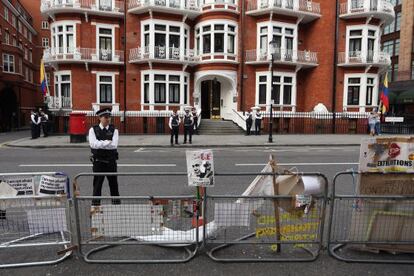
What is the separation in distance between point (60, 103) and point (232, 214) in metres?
23.4

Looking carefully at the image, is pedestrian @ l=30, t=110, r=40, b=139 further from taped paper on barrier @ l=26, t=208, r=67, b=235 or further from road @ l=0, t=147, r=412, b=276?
taped paper on barrier @ l=26, t=208, r=67, b=235

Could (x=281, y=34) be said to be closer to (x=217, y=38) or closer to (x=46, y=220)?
(x=217, y=38)

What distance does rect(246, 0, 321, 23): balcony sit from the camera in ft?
77.6

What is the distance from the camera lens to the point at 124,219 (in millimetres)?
3883

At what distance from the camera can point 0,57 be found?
33781 mm

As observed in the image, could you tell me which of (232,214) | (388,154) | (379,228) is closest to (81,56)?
(232,214)

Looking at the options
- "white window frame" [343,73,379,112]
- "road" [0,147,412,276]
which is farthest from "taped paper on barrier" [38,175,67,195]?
"white window frame" [343,73,379,112]

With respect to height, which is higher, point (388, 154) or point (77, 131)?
point (388, 154)

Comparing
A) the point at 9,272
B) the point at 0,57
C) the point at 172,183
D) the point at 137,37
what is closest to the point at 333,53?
the point at 137,37

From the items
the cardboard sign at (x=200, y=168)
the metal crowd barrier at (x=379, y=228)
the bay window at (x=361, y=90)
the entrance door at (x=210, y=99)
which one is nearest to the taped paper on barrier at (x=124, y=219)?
the cardboard sign at (x=200, y=168)

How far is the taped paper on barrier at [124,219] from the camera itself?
3.83 metres

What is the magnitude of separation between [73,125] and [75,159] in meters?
6.22

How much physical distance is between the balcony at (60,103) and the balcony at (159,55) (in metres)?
5.83

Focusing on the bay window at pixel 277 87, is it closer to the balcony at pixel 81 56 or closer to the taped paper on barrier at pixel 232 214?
the balcony at pixel 81 56
